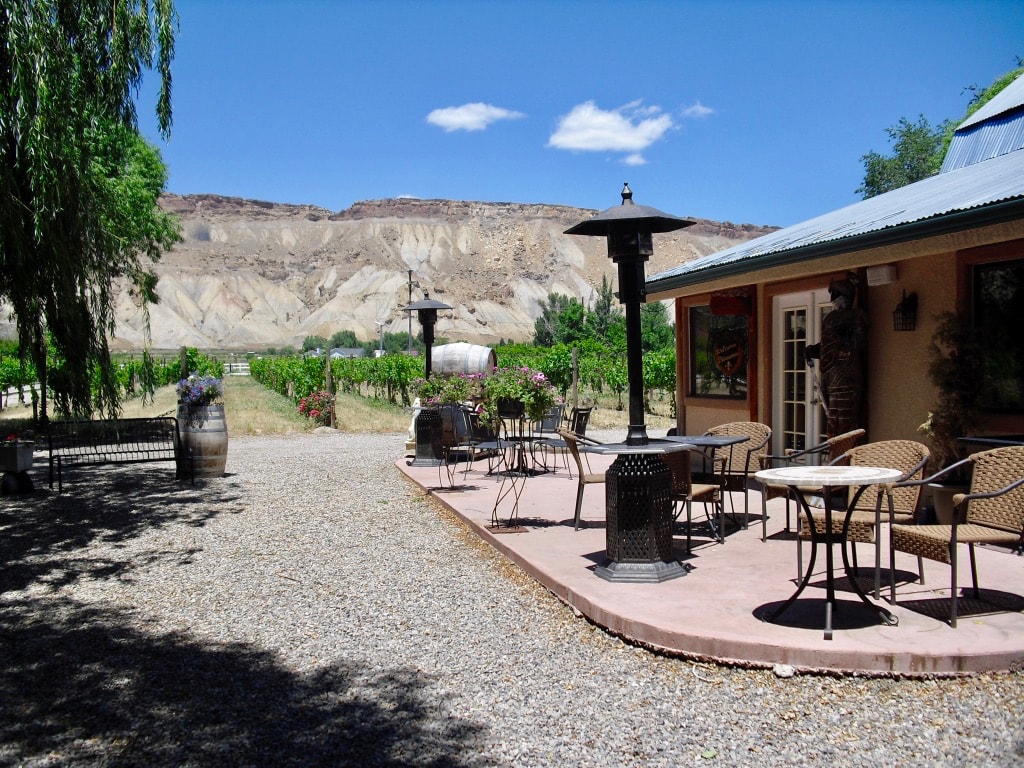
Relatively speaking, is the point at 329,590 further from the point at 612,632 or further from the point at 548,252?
the point at 548,252

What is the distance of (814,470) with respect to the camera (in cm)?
409

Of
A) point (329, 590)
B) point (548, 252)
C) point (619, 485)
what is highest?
point (548, 252)

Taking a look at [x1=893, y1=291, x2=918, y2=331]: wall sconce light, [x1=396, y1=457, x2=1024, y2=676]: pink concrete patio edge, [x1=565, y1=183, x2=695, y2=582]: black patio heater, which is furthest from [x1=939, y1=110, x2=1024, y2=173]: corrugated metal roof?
[x1=565, y1=183, x2=695, y2=582]: black patio heater

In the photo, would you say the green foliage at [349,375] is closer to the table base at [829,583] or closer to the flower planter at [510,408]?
the flower planter at [510,408]

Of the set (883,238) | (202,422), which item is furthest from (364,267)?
(883,238)

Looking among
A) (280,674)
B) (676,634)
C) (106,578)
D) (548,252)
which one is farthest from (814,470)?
(548,252)

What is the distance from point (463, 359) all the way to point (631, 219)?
20.8 m

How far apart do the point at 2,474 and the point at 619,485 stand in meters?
7.81

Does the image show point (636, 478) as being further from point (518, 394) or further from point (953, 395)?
point (518, 394)

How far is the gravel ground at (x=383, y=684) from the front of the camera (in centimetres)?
289

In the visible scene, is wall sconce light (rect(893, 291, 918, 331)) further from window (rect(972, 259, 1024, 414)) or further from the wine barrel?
the wine barrel

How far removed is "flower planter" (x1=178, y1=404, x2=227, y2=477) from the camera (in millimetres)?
10109

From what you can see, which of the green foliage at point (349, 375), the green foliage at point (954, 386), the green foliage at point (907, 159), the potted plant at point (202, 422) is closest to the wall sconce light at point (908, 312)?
the green foliage at point (954, 386)

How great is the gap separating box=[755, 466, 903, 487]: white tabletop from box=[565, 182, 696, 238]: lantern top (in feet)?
5.39
